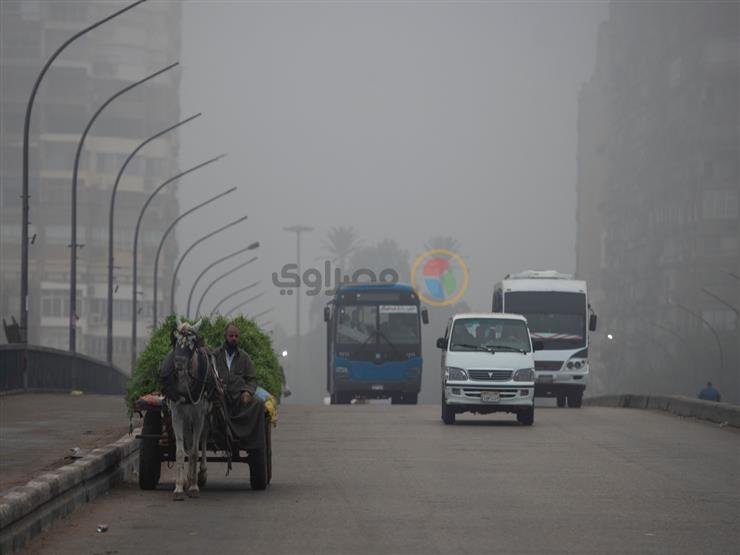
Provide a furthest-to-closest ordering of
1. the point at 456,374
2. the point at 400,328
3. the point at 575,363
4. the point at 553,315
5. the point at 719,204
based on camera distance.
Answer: the point at 719,204, the point at 400,328, the point at 575,363, the point at 553,315, the point at 456,374

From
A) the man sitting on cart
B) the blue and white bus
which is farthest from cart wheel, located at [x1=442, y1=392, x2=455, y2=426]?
the blue and white bus

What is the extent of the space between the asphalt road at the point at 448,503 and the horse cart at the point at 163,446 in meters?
0.22

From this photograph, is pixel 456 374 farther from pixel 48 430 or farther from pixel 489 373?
pixel 48 430

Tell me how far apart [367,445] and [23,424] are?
18.9ft

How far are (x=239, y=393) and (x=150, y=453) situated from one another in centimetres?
114

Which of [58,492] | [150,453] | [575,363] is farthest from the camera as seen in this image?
[575,363]

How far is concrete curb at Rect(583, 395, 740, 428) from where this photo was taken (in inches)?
1176

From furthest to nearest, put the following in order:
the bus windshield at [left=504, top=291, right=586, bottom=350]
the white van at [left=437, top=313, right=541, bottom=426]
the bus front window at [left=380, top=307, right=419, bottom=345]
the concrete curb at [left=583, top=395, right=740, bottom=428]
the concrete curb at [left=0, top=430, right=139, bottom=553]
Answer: the bus front window at [left=380, top=307, right=419, bottom=345], the bus windshield at [left=504, top=291, right=586, bottom=350], the concrete curb at [left=583, top=395, right=740, bottom=428], the white van at [left=437, top=313, right=541, bottom=426], the concrete curb at [left=0, top=430, right=139, bottom=553]

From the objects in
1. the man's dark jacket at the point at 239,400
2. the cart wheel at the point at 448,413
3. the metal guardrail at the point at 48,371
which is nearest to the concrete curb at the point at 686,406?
the cart wheel at the point at 448,413

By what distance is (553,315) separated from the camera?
43.3 metres

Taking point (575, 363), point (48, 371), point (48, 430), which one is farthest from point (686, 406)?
point (48, 371)

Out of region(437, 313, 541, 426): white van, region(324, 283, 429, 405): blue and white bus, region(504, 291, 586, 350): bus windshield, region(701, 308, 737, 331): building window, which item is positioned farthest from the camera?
region(701, 308, 737, 331): building window

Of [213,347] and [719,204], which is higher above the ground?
[719,204]

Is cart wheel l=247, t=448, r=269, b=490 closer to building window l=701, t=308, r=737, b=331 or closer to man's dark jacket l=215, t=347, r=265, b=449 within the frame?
man's dark jacket l=215, t=347, r=265, b=449
